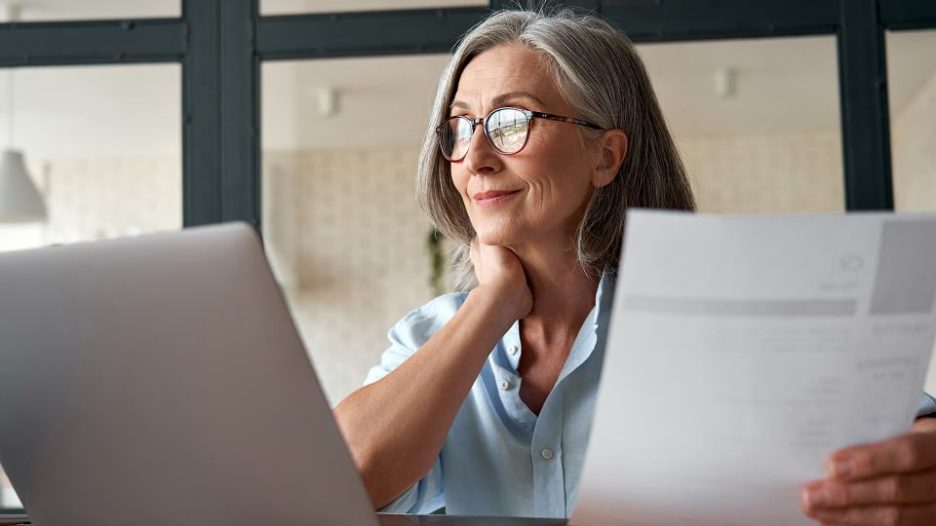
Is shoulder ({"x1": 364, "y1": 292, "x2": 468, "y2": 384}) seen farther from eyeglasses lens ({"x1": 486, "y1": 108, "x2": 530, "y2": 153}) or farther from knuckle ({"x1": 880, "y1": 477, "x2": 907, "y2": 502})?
knuckle ({"x1": 880, "y1": 477, "x2": 907, "y2": 502})

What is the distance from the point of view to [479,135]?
1.49 m

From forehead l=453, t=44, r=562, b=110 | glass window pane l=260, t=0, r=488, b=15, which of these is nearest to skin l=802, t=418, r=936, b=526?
forehead l=453, t=44, r=562, b=110

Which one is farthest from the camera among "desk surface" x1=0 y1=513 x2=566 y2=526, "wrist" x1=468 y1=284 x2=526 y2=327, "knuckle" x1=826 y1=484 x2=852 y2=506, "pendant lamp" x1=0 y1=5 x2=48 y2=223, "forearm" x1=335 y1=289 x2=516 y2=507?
"pendant lamp" x1=0 y1=5 x2=48 y2=223

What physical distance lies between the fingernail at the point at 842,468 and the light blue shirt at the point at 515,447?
0.63m

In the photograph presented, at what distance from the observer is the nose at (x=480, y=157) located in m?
1.47

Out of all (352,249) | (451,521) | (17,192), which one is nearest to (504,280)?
(451,521)

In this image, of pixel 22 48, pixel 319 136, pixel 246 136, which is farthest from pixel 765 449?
pixel 319 136

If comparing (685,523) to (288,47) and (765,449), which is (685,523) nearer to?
(765,449)

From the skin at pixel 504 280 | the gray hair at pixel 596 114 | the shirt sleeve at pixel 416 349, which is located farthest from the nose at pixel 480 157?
the shirt sleeve at pixel 416 349

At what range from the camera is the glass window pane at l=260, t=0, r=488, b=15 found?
8.23ft

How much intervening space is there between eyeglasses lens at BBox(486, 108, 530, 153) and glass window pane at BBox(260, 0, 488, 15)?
1.09 metres

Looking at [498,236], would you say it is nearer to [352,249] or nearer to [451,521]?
[451,521]

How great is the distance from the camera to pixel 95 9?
101 inches

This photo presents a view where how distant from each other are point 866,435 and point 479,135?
82 centimetres
